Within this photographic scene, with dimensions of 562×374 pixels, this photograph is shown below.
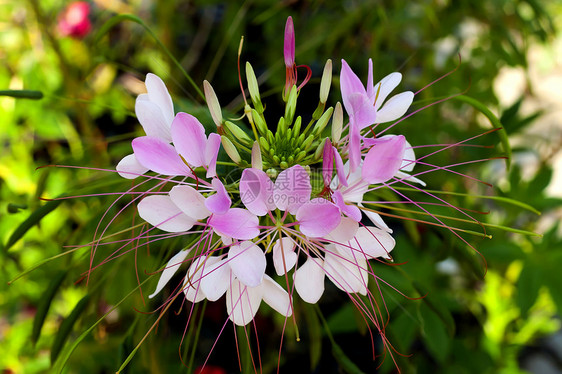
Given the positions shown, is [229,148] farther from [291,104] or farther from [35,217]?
[35,217]

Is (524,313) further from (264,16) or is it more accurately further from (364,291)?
(264,16)

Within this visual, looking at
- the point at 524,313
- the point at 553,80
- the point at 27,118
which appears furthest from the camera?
the point at 553,80

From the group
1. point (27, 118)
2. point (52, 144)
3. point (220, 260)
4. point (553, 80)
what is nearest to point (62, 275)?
point (220, 260)

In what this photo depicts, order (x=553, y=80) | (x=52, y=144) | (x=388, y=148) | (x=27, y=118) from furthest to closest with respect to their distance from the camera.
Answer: (x=553, y=80), (x=52, y=144), (x=27, y=118), (x=388, y=148)

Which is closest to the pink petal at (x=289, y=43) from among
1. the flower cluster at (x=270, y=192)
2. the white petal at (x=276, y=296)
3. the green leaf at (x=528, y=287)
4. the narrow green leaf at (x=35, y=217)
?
the flower cluster at (x=270, y=192)

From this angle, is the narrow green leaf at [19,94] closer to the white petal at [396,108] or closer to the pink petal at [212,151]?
the pink petal at [212,151]
